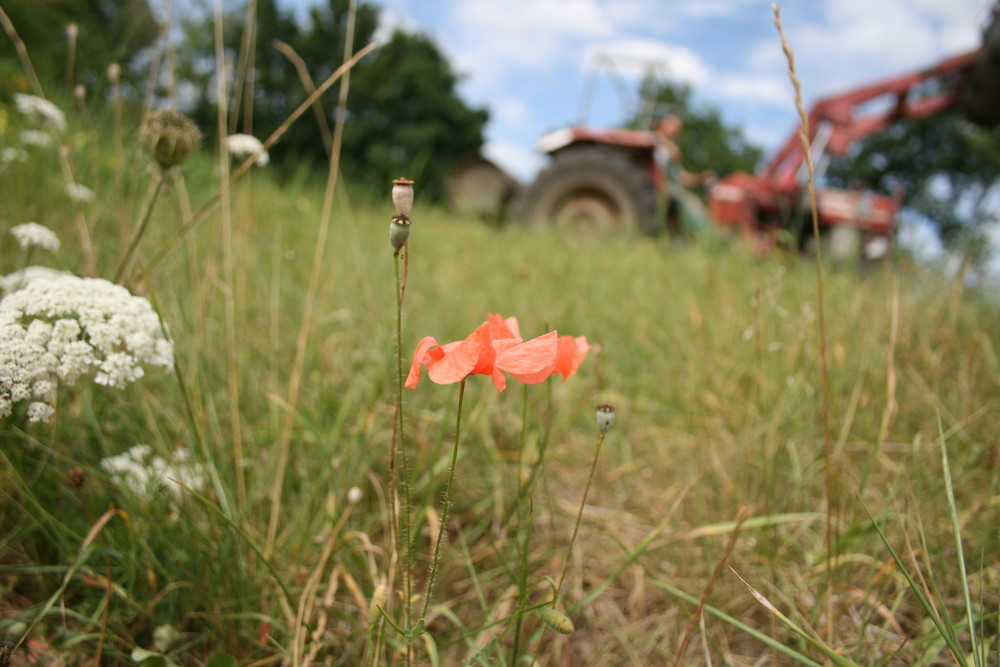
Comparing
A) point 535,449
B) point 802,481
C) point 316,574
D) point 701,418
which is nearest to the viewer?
point 316,574

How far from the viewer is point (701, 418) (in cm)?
149

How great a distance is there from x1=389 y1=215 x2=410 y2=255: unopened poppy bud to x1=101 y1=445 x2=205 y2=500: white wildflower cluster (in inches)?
24.5

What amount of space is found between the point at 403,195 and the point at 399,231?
0.10ft

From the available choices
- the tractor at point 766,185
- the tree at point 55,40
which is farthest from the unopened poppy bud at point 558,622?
the tractor at point 766,185

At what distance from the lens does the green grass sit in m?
0.84

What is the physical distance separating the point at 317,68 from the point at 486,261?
1645 centimetres

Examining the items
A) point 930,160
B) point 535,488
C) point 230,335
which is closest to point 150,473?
point 230,335

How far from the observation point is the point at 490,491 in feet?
3.94

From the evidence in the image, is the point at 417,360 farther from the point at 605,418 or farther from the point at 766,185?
the point at 766,185

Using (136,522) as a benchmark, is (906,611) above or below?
below

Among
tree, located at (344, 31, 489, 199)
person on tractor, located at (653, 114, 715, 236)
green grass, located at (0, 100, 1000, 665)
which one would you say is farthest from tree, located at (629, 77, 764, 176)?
green grass, located at (0, 100, 1000, 665)

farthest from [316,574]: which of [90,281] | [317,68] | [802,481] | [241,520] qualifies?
[317,68]

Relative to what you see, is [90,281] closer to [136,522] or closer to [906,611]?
[136,522]

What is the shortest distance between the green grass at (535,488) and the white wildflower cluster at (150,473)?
1.0 inches
